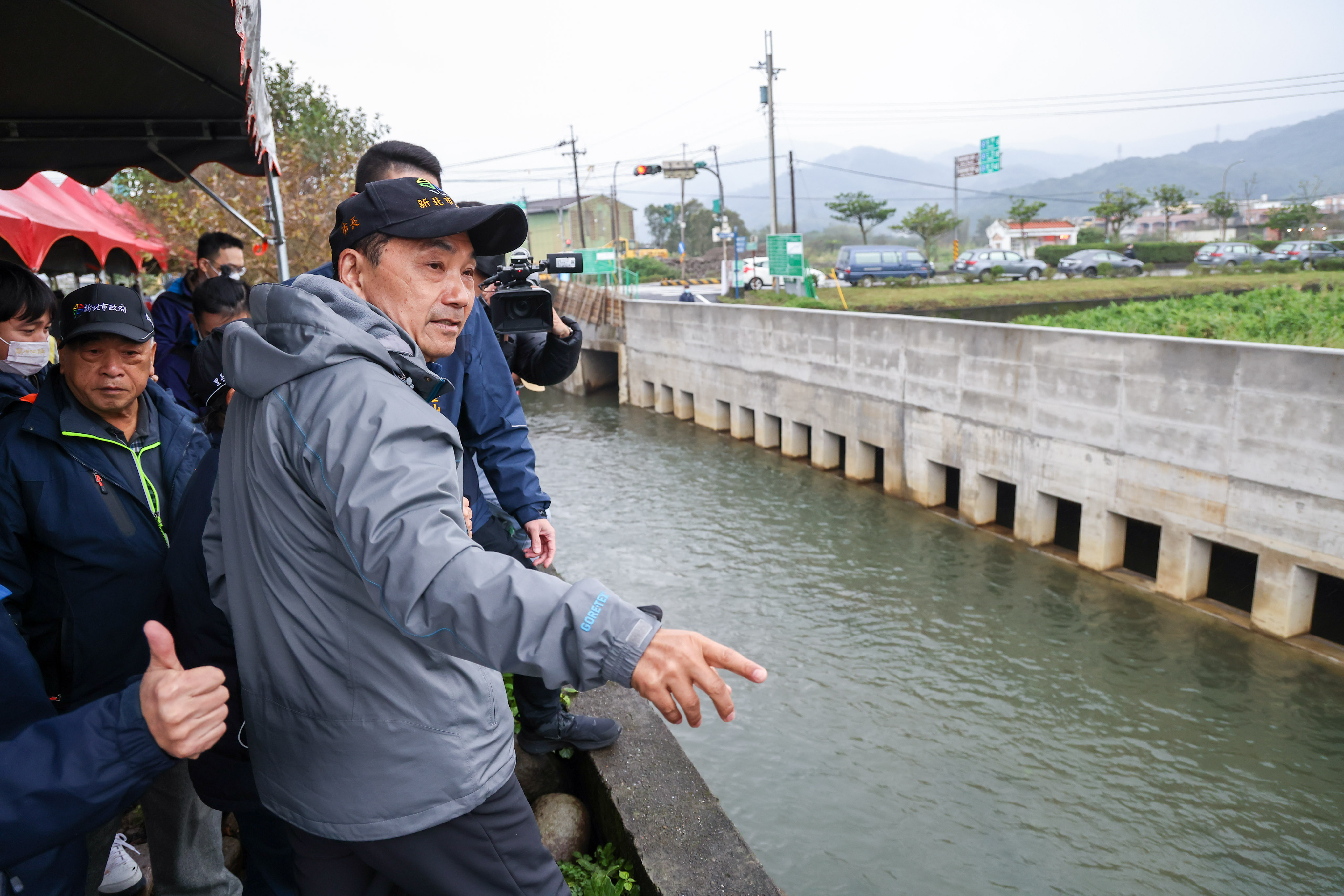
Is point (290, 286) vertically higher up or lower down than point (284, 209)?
lower down

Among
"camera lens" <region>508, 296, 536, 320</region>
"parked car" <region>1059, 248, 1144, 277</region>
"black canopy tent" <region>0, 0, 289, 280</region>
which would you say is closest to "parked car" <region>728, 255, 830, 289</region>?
"parked car" <region>1059, 248, 1144, 277</region>

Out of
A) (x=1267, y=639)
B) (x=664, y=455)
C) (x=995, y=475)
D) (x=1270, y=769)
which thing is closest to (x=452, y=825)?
(x=1270, y=769)

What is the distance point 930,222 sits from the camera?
141 feet

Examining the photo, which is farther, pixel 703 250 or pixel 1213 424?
pixel 703 250

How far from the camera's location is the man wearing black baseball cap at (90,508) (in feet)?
7.19

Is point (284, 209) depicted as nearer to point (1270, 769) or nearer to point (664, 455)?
point (664, 455)

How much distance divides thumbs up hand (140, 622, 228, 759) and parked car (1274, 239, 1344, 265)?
3591 cm

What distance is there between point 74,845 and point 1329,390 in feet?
27.7

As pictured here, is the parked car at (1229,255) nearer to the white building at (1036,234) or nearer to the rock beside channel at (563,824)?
the white building at (1036,234)

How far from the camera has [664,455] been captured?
15.9 metres

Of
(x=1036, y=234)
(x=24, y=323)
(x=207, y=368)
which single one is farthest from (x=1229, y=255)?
(x=1036, y=234)

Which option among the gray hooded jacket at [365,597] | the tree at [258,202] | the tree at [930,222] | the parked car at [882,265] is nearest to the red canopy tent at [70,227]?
the tree at [258,202]

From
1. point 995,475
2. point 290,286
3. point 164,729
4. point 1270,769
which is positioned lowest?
point 1270,769

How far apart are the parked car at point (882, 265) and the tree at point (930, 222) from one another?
10.2 m
